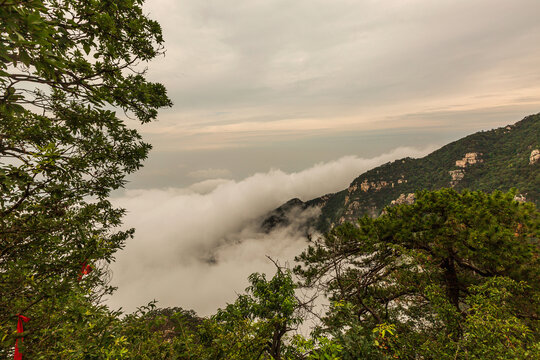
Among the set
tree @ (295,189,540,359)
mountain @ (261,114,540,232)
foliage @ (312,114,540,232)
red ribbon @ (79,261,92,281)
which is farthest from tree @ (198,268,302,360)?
foliage @ (312,114,540,232)

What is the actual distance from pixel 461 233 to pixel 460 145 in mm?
105876

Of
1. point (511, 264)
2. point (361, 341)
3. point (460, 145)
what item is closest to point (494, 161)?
point (460, 145)

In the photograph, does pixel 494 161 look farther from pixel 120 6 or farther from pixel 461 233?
pixel 120 6

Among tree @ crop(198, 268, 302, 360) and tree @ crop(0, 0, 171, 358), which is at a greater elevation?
tree @ crop(0, 0, 171, 358)

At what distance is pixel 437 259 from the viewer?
7969mm

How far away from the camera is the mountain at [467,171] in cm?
5025

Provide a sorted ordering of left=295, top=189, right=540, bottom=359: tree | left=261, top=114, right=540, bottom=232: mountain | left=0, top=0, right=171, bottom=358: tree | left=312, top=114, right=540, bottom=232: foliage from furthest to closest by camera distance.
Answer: left=312, top=114, right=540, bottom=232: foliage, left=261, top=114, right=540, bottom=232: mountain, left=295, top=189, right=540, bottom=359: tree, left=0, top=0, right=171, bottom=358: tree

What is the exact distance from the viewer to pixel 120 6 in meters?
4.93

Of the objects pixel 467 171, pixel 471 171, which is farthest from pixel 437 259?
pixel 467 171

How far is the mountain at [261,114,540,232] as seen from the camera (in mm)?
50250

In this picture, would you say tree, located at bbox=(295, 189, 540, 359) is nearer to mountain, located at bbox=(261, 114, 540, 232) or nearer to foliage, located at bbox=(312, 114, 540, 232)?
mountain, located at bbox=(261, 114, 540, 232)

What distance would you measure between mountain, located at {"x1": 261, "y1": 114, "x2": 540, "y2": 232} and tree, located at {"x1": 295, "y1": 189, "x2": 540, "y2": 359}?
3676cm

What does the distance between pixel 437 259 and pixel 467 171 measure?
288ft

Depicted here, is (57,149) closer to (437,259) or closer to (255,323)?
(255,323)
